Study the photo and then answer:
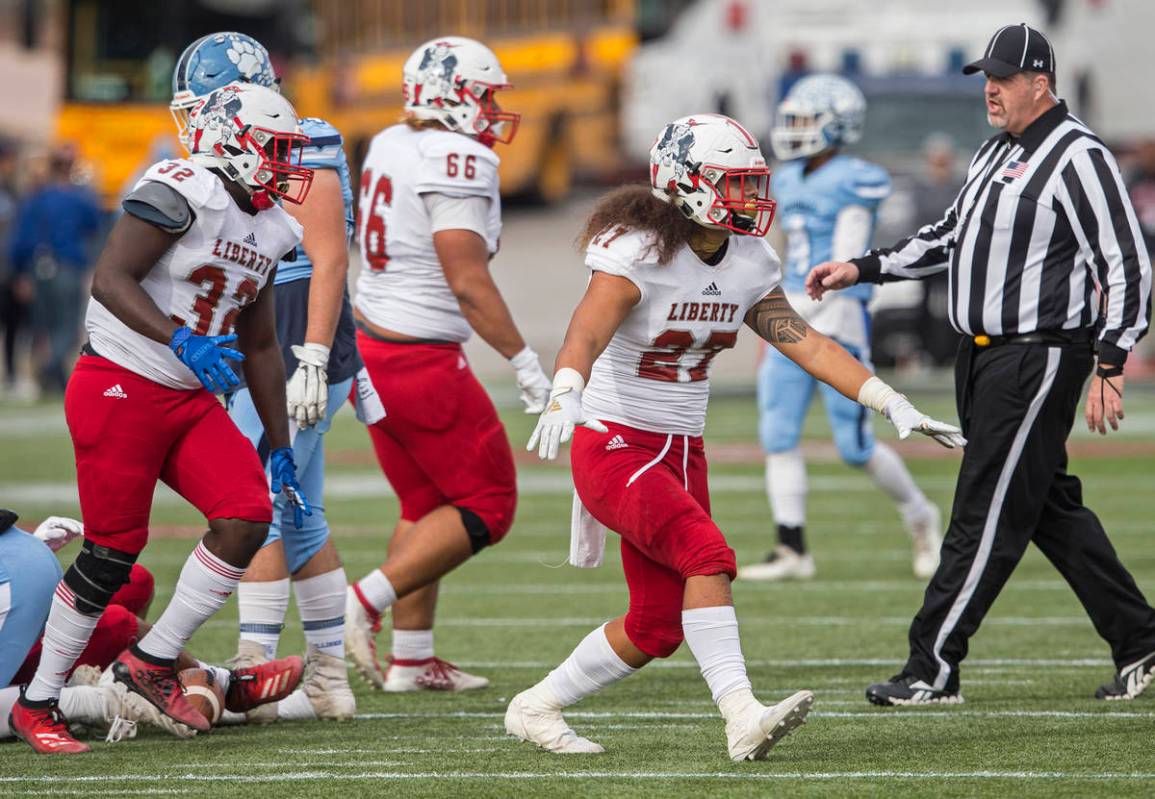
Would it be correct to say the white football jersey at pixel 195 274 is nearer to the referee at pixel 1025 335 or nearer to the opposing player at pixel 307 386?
the opposing player at pixel 307 386

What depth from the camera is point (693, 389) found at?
223 inches

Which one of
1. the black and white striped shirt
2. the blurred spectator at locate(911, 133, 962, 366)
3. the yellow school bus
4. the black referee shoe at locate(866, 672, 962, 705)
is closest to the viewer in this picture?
the black and white striped shirt

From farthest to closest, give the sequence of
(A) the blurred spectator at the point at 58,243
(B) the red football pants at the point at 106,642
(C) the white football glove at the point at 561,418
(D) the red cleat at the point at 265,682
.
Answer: (A) the blurred spectator at the point at 58,243
(B) the red football pants at the point at 106,642
(D) the red cleat at the point at 265,682
(C) the white football glove at the point at 561,418

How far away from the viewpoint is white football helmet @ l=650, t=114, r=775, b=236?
5.47 m

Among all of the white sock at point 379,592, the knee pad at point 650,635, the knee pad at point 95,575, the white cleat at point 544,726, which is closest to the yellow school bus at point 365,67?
the white sock at point 379,592

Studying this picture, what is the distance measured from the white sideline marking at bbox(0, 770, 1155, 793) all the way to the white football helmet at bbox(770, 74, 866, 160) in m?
4.48

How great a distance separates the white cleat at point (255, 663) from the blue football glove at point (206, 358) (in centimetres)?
117

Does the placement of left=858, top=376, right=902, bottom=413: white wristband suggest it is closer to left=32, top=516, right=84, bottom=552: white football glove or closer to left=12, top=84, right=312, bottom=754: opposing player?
left=12, top=84, right=312, bottom=754: opposing player

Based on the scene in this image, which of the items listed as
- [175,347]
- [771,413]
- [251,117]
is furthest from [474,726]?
[771,413]

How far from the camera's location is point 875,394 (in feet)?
18.3

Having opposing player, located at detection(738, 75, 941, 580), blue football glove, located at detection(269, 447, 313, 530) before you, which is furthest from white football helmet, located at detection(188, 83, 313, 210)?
opposing player, located at detection(738, 75, 941, 580)

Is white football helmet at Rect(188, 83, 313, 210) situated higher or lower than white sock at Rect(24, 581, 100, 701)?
higher

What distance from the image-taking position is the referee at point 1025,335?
6.21 meters

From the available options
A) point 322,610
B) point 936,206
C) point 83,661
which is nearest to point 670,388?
point 322,610
